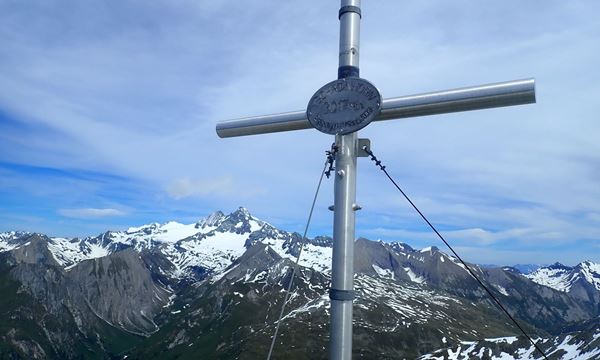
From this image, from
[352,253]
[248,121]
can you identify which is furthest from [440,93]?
[248,121]

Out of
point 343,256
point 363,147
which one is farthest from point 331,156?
point 343,256

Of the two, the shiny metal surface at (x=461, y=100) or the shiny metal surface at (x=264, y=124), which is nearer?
the shiny metal surface at (x=461, y=100)

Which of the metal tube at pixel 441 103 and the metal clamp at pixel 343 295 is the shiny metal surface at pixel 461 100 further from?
the metal clamp at pixel 343 295

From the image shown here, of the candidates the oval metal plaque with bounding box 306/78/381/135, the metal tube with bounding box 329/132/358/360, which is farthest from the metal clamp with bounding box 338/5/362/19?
the metal tube with bounding box 329/132/358/360

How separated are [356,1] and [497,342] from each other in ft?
571

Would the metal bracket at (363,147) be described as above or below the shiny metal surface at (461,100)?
below

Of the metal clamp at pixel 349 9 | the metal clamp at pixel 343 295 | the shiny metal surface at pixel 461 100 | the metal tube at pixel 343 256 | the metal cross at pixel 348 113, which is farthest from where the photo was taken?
the metal clamp at pixel 349 9

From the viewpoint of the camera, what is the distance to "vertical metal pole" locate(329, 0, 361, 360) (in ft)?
24.7

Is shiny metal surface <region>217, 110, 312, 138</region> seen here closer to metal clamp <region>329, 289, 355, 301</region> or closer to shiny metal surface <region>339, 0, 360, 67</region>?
shiny metal surface <region>339, 0, 360, 67</region>

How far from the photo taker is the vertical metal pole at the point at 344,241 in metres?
7.53

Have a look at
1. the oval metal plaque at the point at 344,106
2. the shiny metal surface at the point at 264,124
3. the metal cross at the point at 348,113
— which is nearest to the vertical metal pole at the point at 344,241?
the metal cross at the point at 348,113

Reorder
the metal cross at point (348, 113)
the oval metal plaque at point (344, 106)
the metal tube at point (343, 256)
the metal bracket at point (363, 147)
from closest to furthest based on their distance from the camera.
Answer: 1. the metal cross at point (348, 113)
2. the metal tube at point (343, 256)
3. the oval metal plaque at point (344, 106)
4. the metal bracket at point (363, 147)

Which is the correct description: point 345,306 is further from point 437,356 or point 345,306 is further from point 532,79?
point 437,356

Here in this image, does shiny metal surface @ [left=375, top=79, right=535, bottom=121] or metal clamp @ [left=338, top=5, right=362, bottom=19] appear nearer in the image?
shiny metal surface @ [left=375, top=79, right=535, bottom=121]
